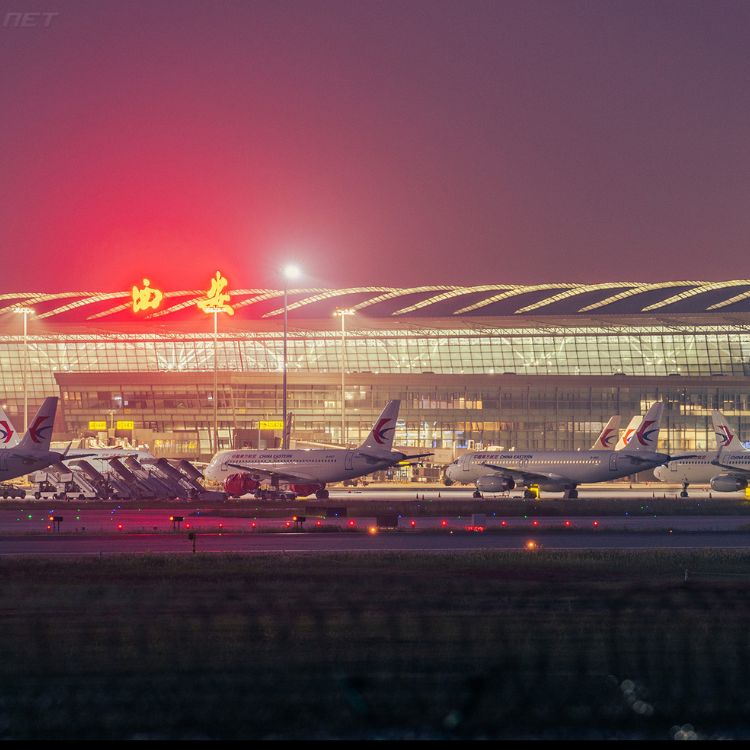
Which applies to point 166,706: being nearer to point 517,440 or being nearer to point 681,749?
point 681,749

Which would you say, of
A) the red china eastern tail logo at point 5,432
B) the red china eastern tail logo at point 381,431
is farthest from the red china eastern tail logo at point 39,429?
the red china eastern tail logo at point 381,431

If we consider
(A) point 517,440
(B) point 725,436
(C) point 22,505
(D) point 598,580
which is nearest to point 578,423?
(A) point 517,440

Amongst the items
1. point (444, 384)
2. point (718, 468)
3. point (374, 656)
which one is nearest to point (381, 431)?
point (718, 468)

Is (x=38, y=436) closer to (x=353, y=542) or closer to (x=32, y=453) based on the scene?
(x=32, y=453)

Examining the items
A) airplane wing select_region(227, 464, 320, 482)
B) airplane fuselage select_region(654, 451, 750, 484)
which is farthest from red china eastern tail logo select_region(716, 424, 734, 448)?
airplane wing select_region(227, 464, 320, 482)

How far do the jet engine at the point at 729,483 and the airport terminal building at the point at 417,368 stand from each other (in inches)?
1713

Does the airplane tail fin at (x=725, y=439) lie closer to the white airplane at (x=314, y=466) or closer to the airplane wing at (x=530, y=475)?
the airplane wing at (x=530, y=475)

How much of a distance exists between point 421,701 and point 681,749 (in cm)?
581

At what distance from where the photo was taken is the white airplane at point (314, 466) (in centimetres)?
9725

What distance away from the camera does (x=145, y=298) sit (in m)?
144

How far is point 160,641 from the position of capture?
24.3 m

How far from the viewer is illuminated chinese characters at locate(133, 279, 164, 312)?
143500 millimetres

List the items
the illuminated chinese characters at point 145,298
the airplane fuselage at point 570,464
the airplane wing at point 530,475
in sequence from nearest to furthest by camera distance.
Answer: the airplane fuselage at point 570,464 → the airplane wing at point 530,475 → the illuminated chinese characters at point 145,298

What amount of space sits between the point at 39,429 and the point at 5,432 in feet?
85.5
